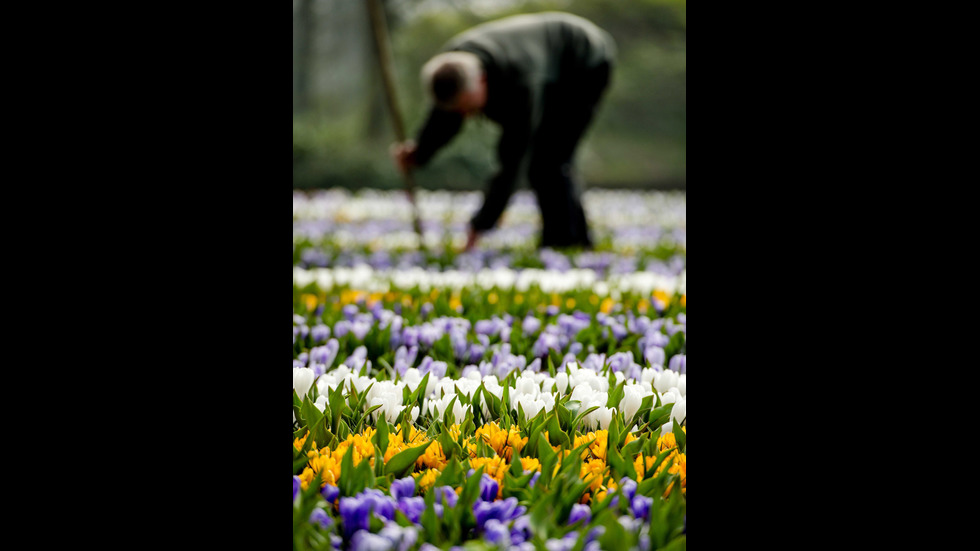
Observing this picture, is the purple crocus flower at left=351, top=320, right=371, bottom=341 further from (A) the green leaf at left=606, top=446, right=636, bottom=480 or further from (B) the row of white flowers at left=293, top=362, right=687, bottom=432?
(A) the green leaf at left=606, top=446, right=636, bottom=480

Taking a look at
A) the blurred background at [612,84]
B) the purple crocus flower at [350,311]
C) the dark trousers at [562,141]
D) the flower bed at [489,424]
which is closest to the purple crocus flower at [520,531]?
the flower bed at [489,424]

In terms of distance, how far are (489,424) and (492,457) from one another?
14 centimetres

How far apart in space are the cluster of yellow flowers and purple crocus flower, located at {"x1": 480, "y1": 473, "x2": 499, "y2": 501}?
6 centimetres

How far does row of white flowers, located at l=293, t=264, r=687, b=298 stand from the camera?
12.9ft

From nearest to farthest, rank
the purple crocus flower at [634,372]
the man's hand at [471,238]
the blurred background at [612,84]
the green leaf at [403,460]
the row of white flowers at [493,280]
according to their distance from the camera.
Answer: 1. the green leaf at [403,460]
2. the purple crocus flower at [634,372]
3. the row of white flowers at [493,280]
4. the man's hand at [471,238]
5. the blurred background at [612,84]

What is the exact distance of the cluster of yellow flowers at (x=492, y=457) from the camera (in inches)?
58.2

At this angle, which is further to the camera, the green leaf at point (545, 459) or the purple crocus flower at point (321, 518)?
the green leaf at point (545, 459)

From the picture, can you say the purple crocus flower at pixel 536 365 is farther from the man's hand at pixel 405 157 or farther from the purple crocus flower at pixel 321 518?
the man's hand at pixel 405 157

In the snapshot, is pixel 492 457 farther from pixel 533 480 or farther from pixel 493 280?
pixel 493 280

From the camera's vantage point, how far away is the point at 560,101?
5.39 metres
